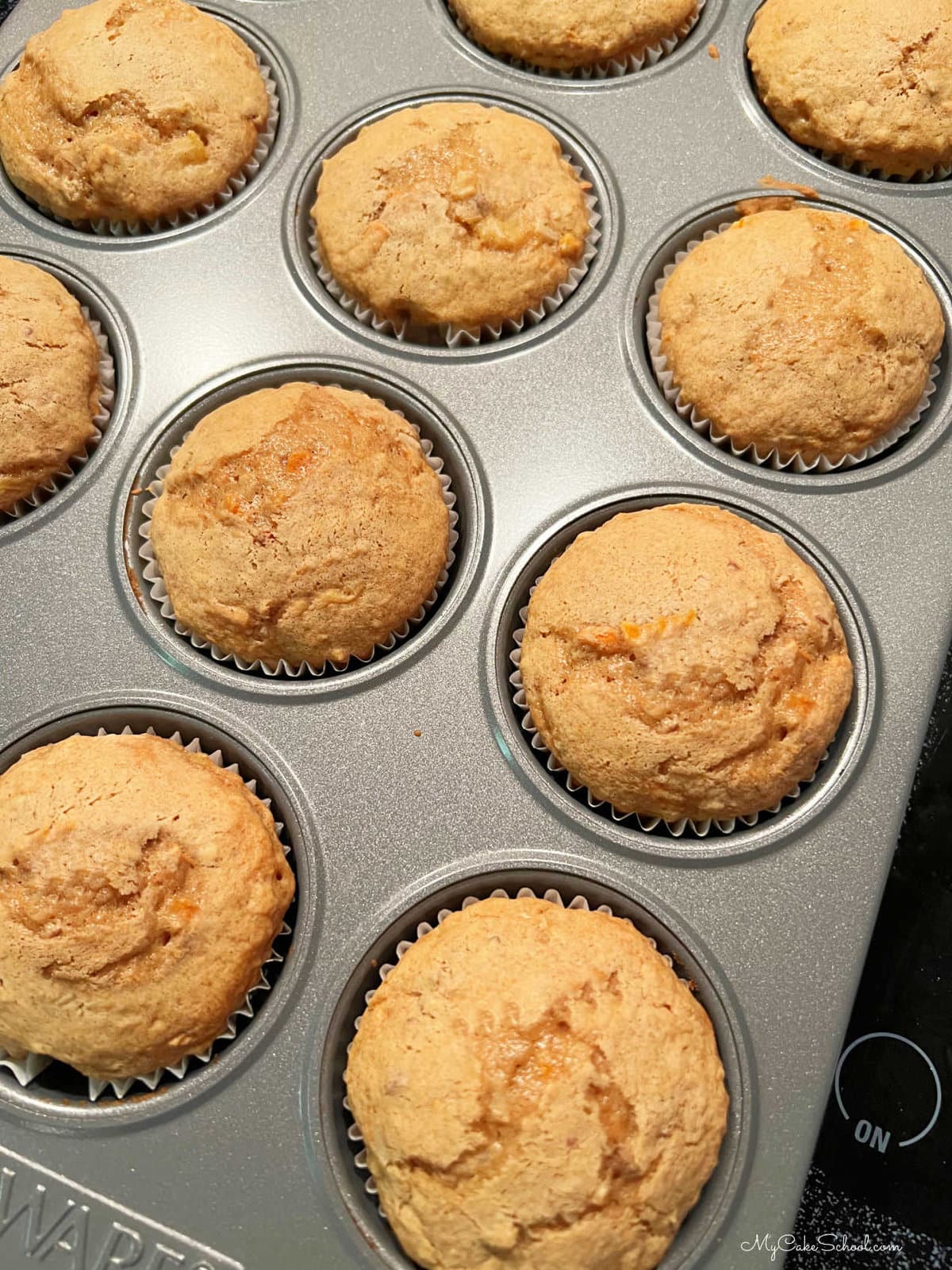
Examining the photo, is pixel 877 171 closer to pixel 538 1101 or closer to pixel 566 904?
pixel 566 904

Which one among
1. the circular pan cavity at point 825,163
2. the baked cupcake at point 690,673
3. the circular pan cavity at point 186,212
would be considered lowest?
the baked cupcake at point 690,673

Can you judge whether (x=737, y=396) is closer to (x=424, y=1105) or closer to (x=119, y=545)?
(x=119, y=545)

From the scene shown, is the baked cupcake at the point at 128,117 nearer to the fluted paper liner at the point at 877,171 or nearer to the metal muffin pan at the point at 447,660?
the metal muffin pan at the point at 447,660

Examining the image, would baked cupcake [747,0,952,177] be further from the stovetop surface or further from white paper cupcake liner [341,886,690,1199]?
white paper cupcake liner [341,886,690,1199]

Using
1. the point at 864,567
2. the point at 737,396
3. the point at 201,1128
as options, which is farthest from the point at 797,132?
the point at 201,1128

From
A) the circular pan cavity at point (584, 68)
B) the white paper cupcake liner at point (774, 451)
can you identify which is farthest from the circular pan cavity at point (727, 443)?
the circular pan cavity at point (584, 68)

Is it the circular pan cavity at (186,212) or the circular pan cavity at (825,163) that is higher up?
the circular pan cavity at (825,163)

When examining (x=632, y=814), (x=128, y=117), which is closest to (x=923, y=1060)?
(x=632, y=814)
